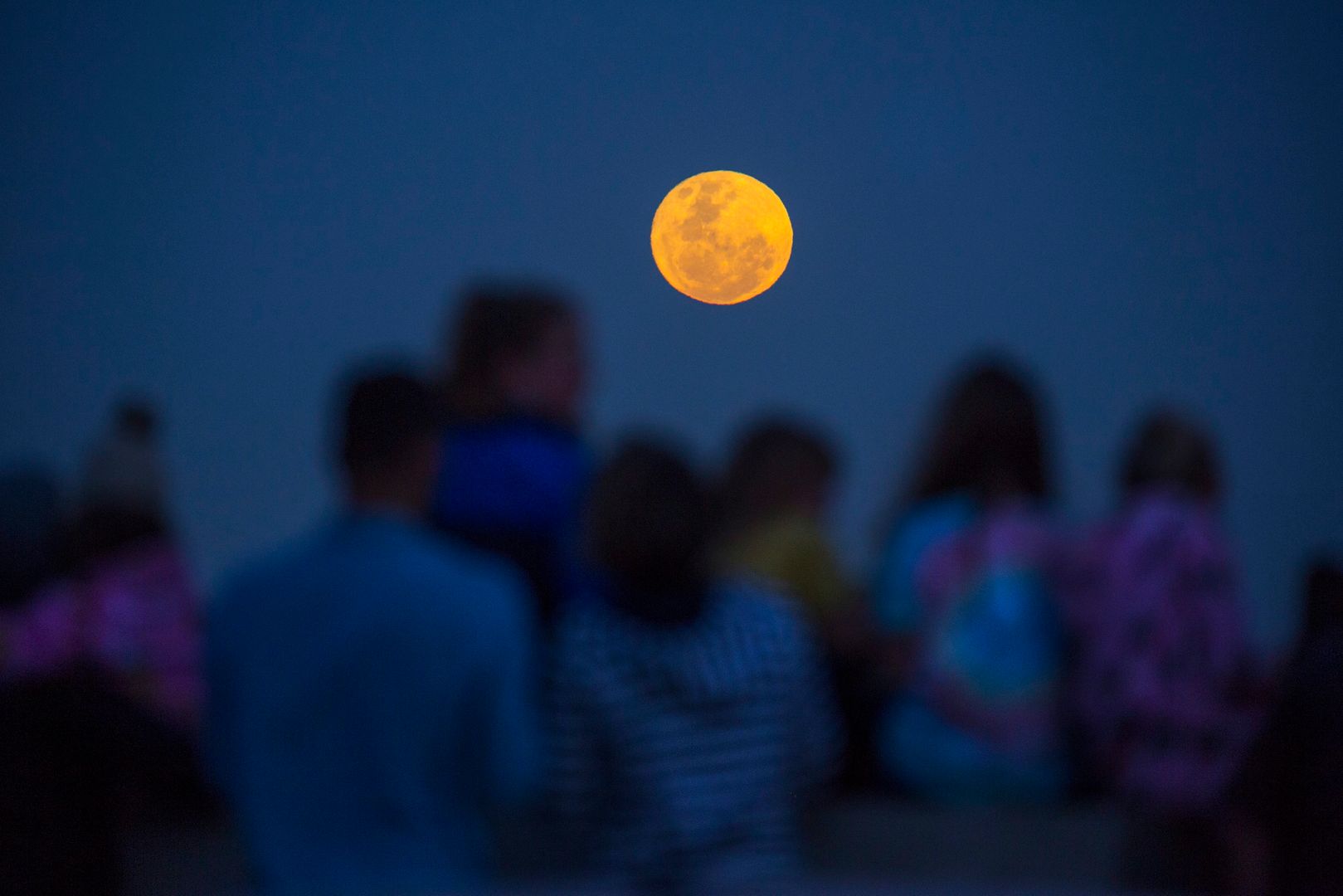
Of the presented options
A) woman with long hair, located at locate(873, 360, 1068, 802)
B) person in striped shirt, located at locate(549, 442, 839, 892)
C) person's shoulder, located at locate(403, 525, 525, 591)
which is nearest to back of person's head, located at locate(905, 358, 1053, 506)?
woman with long hair, located at locate(873, 360, 1068, 802)

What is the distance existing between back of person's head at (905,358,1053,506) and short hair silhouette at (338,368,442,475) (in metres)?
1.39

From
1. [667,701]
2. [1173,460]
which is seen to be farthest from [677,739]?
[1173,460]

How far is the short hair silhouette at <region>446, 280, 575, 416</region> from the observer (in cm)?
279

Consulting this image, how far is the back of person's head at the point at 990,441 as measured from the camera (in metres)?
3.00

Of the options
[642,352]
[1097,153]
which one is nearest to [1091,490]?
[1097,153]

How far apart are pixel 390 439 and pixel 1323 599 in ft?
5.86

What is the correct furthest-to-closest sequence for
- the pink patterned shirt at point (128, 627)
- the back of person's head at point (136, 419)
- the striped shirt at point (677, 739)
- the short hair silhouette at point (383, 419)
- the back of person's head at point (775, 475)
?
the back of person's head at point (136, 419) < the back of person's head at point (775, 475) < the pink patterned shirt at point (128, 627) < the striped shirt at point (677, 739) < the short hair silhouette at point (383, 419)

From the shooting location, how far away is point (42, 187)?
4.88 metres

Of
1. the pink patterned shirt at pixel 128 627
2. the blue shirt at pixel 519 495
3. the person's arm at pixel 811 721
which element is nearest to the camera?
the person's arm at pixel 811 721

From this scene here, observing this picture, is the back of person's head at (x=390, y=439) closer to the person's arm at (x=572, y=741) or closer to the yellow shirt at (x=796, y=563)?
the person's arm at (x=572, y=741)

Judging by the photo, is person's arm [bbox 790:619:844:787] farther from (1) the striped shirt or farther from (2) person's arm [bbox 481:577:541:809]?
(2) person's arm [bbox 481:577:541:809]

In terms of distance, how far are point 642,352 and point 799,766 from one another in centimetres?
285

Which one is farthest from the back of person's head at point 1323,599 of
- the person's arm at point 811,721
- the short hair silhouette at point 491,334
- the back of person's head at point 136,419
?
the back of person's head at point 136,419

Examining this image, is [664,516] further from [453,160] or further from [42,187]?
[42,187]
